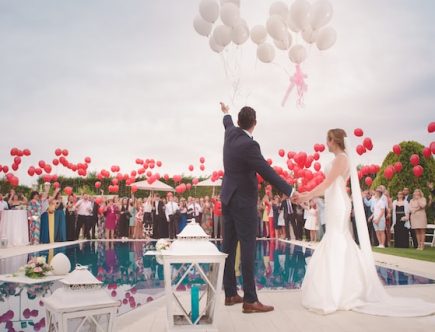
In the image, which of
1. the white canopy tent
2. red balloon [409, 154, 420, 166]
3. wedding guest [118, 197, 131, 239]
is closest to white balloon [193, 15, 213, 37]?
red balloon [409, 154, 420, 166]

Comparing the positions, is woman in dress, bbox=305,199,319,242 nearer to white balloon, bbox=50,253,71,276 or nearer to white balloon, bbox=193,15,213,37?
white balloon, bbox=193,15,213,37

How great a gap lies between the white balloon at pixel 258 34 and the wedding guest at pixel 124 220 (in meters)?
10.9

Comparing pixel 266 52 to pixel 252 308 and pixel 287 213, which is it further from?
pixel 287 213

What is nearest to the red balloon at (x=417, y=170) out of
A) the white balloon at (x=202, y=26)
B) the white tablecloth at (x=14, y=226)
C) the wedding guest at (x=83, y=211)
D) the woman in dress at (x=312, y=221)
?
the woman in dress at (x=312, y=221)

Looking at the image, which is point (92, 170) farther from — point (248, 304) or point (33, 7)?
point (248, 304)

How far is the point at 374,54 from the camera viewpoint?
1170 cm

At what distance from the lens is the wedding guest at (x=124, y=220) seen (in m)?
18.0

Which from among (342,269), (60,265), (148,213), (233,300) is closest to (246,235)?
(233,300)

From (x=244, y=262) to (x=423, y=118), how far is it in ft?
35.0

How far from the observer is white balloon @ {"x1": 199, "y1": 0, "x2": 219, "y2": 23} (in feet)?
25.9

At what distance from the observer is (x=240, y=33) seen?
828 centimetres

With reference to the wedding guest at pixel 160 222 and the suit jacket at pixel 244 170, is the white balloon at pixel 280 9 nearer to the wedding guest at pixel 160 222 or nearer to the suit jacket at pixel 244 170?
the suit jacket at pixel 244 170

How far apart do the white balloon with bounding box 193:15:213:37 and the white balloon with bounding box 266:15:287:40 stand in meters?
1.13

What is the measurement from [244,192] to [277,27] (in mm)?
5417
